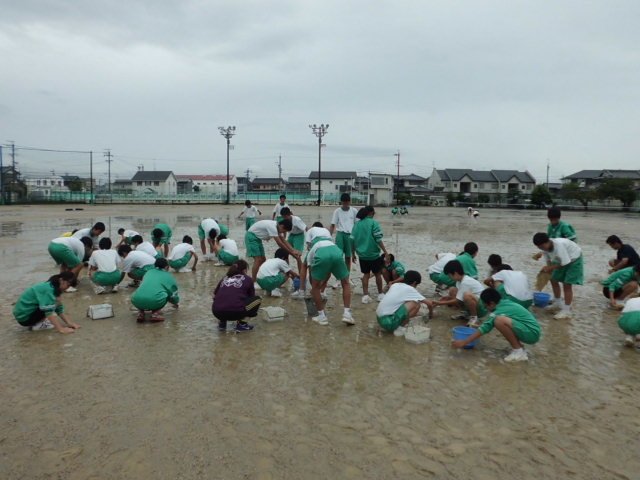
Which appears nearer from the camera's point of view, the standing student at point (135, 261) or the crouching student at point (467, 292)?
the crouching student at point (467, 292)

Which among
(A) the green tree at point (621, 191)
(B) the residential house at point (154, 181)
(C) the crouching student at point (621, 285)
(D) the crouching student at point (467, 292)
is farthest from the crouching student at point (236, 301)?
(B) the residential house at point (154, 181)

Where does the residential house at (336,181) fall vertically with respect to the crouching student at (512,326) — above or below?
above

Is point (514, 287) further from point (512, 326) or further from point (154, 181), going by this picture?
point (154, 181)

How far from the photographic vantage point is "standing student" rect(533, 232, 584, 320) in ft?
21.3

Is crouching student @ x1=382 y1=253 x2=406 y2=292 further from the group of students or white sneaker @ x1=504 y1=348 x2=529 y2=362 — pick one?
white sneaker @ x1=504 y1=348 x2=529 y2=362

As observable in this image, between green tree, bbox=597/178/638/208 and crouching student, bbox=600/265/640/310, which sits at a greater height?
green tree, bbox=597/178/638/208

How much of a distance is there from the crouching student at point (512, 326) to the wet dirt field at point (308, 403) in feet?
0.61

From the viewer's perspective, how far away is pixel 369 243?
281 inches

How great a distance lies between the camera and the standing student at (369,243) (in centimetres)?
710

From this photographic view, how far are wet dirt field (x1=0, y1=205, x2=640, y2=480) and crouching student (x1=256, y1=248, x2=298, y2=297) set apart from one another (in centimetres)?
139

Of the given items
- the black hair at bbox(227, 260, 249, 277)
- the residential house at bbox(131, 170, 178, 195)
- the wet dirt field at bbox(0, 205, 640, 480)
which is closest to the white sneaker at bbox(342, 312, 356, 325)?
the wet dirt field at bbox(0, 205, 640, 480)

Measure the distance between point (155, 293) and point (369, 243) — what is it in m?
3.35

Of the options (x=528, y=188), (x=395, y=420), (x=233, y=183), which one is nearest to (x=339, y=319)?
(x=395, y=420)

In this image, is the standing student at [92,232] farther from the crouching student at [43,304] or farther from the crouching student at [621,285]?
the crouching student at [621,285]
